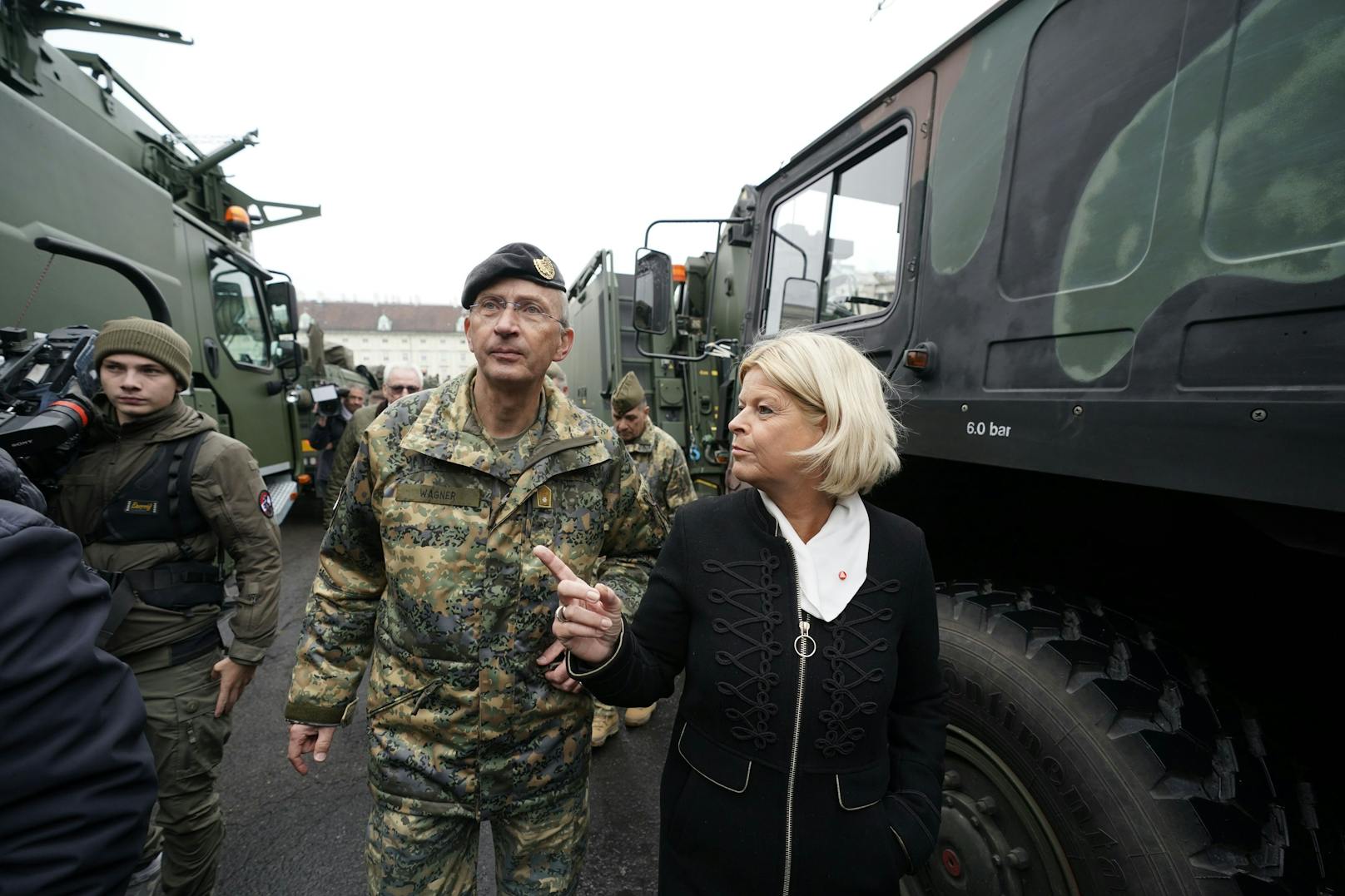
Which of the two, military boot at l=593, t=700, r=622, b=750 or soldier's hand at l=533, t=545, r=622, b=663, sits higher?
soldier's hand at l=533, t=545, r=622, b=663

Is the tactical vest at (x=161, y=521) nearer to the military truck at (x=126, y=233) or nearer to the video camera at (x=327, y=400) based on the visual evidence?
the military truck at (x=126, y=233)

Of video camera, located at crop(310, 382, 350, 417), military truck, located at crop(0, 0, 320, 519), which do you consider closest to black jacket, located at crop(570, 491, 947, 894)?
military truck, located at crop(0, 0, 320, 519)

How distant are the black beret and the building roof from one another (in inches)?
2089

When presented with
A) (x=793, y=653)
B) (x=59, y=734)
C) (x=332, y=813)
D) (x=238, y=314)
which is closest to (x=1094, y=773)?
(x=793, y=653)

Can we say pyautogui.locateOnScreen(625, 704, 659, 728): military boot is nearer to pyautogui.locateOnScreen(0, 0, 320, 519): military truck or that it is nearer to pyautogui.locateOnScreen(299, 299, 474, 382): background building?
pyautogui.locateOnScreen(0, 0, 320, 519): military truck

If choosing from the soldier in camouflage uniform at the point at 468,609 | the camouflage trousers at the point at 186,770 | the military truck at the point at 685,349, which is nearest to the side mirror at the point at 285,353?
the military truck at the point at 685,349

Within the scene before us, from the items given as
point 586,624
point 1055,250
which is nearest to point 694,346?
point 1055,250

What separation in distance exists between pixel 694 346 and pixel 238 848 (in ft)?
14.6

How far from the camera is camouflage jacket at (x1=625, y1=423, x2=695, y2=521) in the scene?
3.39 metres

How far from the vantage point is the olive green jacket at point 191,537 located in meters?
1.91

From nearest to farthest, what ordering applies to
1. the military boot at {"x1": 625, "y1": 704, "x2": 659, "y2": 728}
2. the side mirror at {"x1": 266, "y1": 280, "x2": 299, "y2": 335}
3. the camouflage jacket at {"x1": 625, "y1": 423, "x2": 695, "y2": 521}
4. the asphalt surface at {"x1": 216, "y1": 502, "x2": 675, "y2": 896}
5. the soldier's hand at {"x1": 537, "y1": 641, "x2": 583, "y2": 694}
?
1. the soldier's hand at {"x1": 537, "y1": 641, "x2": 583, "y2": 694}
2. the asphalt surface at {"x1": 216, "y1": 502, "x2": 675, "y2": 896}
3. the military boot at {"x1": 625, "y1": 704, "x2": 659, "y2": 728}
4. the camouflage jacket at {"x1": 625, "y1": 423, "x2": 695, "y2": 521}
5. the side mirror at {"x1": 266, "y1": 280, "x2": 299, "y2": 335}

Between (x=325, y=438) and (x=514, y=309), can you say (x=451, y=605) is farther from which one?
(x=325, y=438)

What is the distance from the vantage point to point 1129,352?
3.97ft

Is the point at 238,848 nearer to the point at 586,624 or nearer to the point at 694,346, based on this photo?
the point at 586,624
